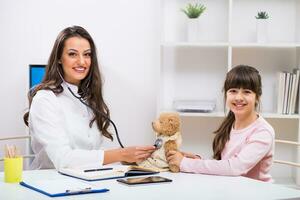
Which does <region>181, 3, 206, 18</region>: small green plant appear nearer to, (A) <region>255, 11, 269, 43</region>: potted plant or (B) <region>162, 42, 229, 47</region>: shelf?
(B) <region>162, 42, 229, 47</region>: shelf

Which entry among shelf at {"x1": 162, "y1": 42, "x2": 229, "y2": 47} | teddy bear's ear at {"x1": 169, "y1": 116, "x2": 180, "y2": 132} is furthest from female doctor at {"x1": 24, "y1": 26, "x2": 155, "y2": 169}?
shelf at {"x1": 162, "y1": 42, "x2": 229, "y2": 47}

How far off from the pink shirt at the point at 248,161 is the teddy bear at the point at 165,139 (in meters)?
0.07

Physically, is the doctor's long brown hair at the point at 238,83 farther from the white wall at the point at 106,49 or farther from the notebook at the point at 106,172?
the white wall at the point at 106,49

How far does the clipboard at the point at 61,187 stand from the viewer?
5.23ft

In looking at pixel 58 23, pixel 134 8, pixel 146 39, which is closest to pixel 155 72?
pixel 146 39

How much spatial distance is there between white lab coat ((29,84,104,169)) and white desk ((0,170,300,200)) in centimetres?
19

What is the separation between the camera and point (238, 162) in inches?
79.6

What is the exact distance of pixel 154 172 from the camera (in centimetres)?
200

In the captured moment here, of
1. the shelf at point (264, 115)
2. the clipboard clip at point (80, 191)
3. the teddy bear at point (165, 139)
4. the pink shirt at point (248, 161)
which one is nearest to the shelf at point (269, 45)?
the shelf at point (264, 115)

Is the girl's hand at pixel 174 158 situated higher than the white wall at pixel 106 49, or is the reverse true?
the white wall at pixel 106 49

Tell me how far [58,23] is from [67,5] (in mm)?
133

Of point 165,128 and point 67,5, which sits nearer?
point 165,128

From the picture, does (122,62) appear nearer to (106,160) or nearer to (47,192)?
(106,160)

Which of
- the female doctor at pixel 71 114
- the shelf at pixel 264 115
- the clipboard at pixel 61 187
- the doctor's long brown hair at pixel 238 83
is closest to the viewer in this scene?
the clipboard at pixel 61 187
